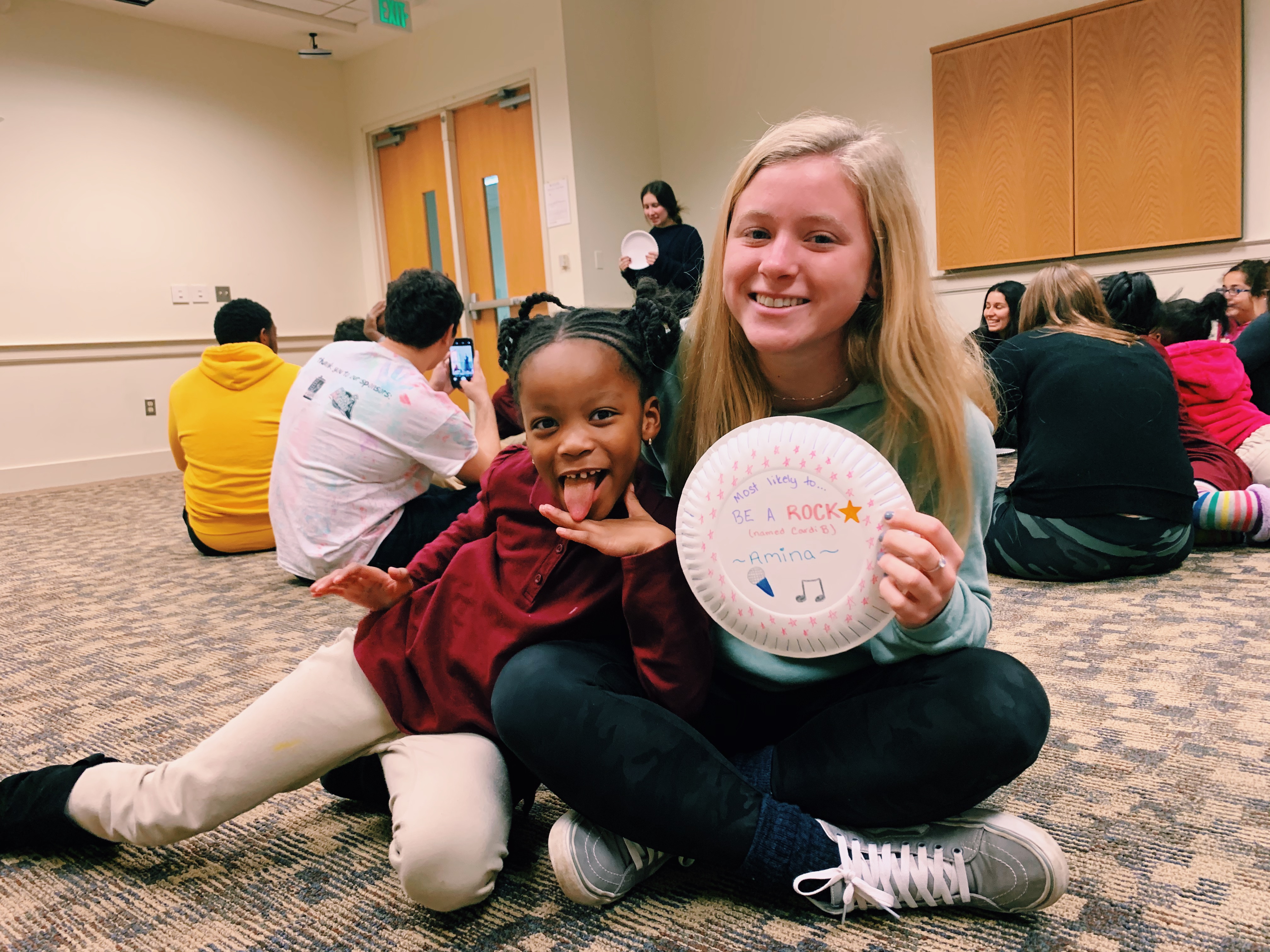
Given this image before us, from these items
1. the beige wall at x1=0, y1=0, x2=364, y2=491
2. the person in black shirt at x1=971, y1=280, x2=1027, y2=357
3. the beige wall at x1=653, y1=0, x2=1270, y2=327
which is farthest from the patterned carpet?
the beige wall at x1=0, y1=0, x2=364, y2=491

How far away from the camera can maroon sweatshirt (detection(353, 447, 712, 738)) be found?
0.97 meters

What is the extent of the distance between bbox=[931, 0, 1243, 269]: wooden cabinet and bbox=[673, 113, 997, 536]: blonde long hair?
13.8 ft

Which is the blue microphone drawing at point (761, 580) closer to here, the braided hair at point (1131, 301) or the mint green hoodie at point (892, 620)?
the mint green hoodie at point (892, 620)

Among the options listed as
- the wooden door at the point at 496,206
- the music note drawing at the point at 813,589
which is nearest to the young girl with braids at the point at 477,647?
the music note drawing at the point at 813,589

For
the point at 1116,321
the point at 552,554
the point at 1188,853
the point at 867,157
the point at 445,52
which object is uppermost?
the point at 445,52

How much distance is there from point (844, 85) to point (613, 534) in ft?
17.4

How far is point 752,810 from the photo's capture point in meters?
0.92

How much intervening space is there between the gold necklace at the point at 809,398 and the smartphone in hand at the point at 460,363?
1.82 metres

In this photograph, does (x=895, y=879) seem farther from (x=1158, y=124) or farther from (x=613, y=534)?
(x=1158, y=124)

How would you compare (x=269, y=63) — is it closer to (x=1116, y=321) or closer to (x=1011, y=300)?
(x=1011, y=300)

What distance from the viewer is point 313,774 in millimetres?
1070

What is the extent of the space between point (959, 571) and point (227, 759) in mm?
901

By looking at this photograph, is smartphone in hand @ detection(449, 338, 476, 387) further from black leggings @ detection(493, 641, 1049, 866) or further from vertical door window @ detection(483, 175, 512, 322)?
vertical door window @ detection(483, 175, 512, 322)

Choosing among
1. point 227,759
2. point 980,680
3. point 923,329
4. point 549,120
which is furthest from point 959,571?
point 549,120
